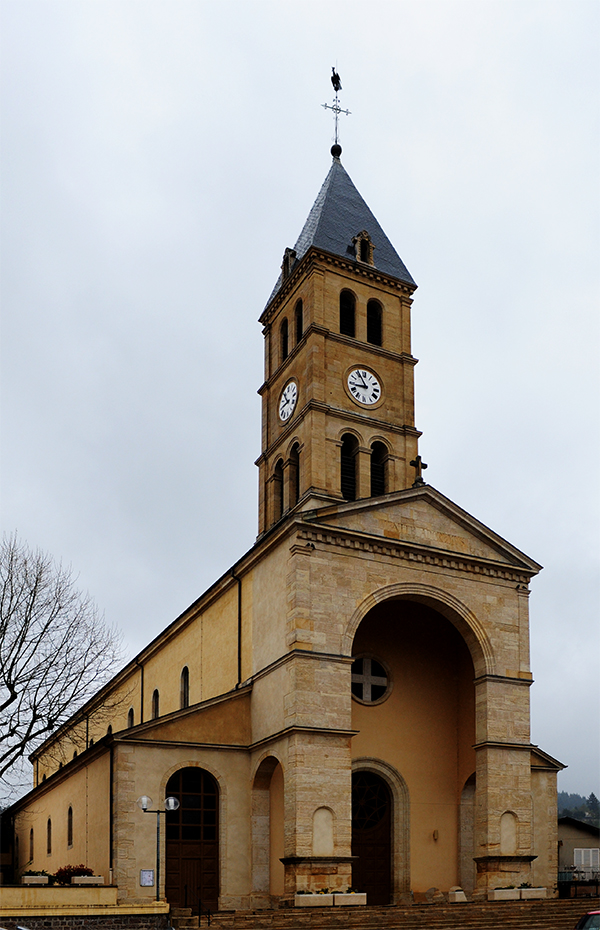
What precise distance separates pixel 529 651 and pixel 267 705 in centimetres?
880

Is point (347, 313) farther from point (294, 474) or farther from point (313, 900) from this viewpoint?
point (313, 900)

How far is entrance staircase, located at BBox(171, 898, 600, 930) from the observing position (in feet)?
79.3

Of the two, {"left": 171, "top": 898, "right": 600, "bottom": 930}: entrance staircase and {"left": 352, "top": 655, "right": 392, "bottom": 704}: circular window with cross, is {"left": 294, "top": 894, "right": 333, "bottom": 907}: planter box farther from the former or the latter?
{"left": 352, "top": 655, "right": 392, "bottom": 704}: circular window with cross

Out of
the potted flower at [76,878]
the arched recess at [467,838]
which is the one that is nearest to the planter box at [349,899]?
the arched recess at [467,838]

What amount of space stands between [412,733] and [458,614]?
4.35m

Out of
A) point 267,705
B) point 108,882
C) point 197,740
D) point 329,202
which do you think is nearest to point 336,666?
point 267,705

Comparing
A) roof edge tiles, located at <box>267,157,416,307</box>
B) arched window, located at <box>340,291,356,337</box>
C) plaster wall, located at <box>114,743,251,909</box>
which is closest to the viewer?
plaster wall, located at <box>114,743,251,909</box>

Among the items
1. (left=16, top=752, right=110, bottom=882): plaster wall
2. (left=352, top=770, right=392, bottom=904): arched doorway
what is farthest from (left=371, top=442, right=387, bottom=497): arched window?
(left=16, top=752, right=110, bottom=882): plaster wall

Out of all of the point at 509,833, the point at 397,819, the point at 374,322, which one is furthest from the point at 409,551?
the point at 374,322

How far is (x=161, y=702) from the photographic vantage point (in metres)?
41.5

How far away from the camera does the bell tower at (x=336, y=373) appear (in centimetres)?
3700

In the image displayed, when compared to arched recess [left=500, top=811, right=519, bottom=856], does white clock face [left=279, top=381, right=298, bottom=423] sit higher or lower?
higher

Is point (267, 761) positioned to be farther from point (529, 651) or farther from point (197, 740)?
point (529, 651)

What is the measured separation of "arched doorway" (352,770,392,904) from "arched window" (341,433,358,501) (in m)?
10.3
